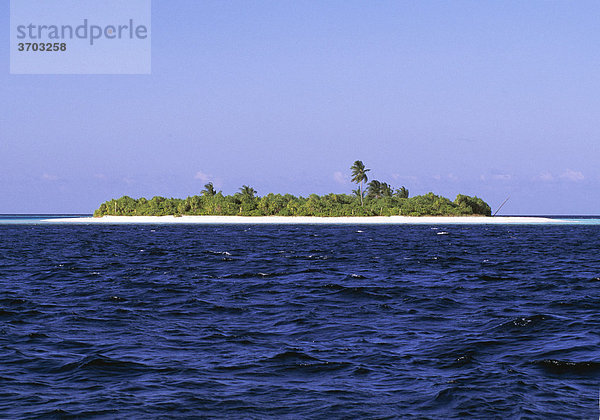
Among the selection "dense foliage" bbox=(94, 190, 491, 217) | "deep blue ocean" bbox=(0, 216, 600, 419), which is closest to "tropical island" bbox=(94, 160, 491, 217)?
"dense foliage" bbox=(94, 190, 491, 217)

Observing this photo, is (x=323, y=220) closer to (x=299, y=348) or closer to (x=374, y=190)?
(x=374, y=190)

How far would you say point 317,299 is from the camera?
22469mm

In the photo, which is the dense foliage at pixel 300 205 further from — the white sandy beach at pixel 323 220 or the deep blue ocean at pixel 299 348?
the deep blue ocean at pixel 299 348

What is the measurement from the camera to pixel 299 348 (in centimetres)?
1416

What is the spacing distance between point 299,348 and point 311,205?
160698 millimetres

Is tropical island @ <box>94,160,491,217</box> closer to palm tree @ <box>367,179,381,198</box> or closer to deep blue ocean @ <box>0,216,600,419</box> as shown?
palm tree @ <box>367,179,381,198</box>

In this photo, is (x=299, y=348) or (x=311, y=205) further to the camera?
(x=311, y=205)

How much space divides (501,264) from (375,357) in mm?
28467

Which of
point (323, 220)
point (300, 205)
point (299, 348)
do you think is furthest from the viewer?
point (300, 205)

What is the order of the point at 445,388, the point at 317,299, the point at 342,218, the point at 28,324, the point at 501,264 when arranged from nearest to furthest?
1. the point at 445,388
2. the point at 28,324
3. the point at 317,299
4. the point at 501,264
5. the point at 342,218

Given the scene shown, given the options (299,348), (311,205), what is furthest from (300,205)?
(299,348)

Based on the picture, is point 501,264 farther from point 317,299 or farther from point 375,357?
point 375,357

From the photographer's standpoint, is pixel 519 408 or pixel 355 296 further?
pixel 355 296

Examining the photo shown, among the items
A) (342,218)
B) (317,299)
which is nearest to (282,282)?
(317,299)
